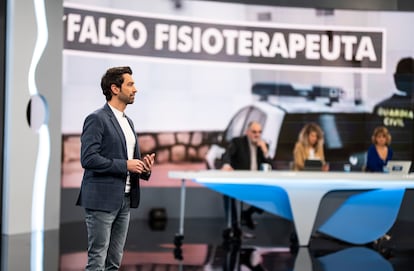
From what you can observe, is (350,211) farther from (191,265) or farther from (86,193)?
(86,193)

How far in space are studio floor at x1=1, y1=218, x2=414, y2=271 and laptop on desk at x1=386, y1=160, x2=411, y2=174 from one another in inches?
28.9

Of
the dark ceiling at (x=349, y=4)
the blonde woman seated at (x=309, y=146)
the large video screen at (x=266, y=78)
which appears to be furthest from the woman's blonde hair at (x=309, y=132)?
the dark ceiling at (x=349, y=4)

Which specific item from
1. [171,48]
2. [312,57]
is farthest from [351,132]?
[171,48]

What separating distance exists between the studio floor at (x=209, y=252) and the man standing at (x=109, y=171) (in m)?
1.92

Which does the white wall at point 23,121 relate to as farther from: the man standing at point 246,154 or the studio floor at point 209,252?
the man standing at point 246,154

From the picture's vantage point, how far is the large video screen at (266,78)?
930 centimetres

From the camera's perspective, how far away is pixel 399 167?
6.68 meters

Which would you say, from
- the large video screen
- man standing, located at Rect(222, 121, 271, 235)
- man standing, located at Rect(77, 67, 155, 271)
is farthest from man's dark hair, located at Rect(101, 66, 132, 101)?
the large video screen

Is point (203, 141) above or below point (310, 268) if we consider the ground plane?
above

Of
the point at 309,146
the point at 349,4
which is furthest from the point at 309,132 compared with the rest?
the point at 349,4

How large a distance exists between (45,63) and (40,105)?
453mm

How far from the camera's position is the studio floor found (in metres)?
5.46

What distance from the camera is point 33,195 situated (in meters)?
7.33

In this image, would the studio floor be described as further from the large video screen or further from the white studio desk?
the large video screen
